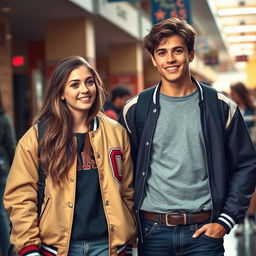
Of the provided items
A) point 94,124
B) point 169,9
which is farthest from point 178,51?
point 169,9

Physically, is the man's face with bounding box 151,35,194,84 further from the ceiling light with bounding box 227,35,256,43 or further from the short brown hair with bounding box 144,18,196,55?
the ceiling light with bounding box 227,35,256,43

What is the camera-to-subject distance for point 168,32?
12.3 ft

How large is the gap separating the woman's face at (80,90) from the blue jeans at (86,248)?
738 mm

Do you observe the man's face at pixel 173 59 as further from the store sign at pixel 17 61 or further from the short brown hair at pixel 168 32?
the store sign at pixel 17 61

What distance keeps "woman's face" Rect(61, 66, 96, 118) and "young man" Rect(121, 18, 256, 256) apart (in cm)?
37

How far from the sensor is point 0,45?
14.4 meters

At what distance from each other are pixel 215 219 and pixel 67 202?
818 mm

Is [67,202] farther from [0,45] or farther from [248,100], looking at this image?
[0,45]

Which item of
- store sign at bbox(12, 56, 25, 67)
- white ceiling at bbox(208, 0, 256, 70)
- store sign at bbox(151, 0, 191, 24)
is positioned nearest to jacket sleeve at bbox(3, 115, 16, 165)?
store sign at bbox(151, 0, 191, 24)

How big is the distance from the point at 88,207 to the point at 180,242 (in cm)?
54

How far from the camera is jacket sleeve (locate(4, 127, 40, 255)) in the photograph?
11.5 feet

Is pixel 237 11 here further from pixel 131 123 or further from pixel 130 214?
pixel 130 214

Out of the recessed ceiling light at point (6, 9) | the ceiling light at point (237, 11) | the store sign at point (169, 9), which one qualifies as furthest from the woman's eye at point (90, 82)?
the ceiling light at point (237, 11)

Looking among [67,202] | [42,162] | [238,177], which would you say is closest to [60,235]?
[67,202]
